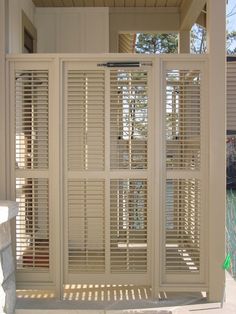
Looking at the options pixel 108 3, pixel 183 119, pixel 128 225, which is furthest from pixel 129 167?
pixel 108 3

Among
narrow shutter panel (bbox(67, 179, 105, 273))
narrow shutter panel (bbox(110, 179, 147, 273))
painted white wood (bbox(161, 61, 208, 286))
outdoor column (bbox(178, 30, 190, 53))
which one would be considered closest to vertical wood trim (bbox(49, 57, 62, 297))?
narrow shutter panel (bbox(67, 179, 105, 273))

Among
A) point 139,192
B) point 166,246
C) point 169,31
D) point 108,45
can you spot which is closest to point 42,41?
point 108,45

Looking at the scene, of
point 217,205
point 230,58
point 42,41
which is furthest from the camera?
point 42,41

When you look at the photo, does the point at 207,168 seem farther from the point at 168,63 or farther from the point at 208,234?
the point at 168,63

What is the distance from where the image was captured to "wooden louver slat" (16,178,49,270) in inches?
156

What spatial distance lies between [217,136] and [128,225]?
108 cm

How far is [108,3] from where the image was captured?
5.46m

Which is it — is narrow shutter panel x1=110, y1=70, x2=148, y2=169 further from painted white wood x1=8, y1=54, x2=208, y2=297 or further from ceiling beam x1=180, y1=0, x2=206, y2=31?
ceiling beam x1=180, y1=0, x2=206, y2=31

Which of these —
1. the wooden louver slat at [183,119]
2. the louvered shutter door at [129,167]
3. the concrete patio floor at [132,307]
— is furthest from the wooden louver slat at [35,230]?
the wooden louver slat at [183,119]

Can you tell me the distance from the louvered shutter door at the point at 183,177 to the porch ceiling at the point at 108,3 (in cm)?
186

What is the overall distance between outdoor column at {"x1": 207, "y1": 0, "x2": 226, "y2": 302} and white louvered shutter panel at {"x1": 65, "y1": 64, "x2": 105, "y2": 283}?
→ 0.92m

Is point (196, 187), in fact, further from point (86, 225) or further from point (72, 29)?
point (72, 29)

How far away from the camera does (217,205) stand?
381cm

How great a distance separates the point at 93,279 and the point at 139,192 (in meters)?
0.85
